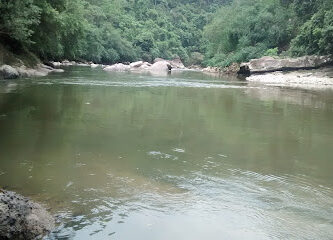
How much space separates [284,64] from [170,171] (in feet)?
108

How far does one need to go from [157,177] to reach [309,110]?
9935mm

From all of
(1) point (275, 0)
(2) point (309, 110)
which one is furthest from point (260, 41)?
(2) point (309, 110)

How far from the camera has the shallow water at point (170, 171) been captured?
15.0 ft

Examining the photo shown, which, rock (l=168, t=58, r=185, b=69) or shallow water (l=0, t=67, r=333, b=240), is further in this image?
rock (l=168, t=58, r=185, b=69)

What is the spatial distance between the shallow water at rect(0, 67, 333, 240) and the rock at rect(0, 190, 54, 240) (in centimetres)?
16

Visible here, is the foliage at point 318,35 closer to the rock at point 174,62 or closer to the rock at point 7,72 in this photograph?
the rock at point 7,72

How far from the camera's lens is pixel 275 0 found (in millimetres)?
52375

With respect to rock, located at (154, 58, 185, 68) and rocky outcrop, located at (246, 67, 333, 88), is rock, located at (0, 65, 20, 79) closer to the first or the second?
rocky outcrop, located at (246, 67, 333, 88)

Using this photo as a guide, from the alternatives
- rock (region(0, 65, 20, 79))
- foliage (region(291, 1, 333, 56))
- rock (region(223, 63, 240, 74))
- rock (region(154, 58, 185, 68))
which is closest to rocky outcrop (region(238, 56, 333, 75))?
foliage (region(291, 1, 333, 56))

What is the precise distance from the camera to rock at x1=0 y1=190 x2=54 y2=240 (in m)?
3.79

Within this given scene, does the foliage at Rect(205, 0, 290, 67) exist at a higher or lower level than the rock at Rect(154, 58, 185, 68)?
higher

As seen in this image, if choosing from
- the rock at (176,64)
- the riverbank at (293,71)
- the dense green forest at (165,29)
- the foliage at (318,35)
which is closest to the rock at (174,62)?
the rock at (176,64)

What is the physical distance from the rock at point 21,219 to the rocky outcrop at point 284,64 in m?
33.8

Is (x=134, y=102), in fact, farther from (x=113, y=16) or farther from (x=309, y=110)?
(x=113, y=16)
